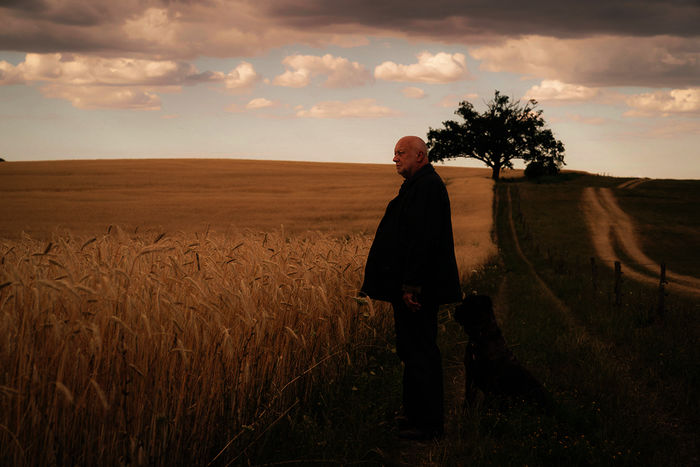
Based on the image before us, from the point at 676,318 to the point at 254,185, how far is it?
41027mm

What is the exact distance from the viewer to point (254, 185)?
4806 centimetres

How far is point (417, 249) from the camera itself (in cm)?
443

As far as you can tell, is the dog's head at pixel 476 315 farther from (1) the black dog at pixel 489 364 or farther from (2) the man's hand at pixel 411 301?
(2) the man's hand at pixel 411 301

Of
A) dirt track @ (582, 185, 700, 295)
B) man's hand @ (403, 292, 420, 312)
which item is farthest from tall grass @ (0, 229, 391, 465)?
dirt track @ (582, 185, 700, 295)

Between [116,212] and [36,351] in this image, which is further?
[116,212]

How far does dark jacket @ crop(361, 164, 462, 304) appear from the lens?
445cm

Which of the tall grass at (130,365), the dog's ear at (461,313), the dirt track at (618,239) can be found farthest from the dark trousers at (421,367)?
the dirt track at (618,239)

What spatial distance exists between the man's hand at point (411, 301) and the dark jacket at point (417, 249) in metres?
0.04

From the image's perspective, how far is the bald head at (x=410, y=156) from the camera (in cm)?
481

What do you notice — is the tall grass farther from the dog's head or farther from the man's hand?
the dog's head

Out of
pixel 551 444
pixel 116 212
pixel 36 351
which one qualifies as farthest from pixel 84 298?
pixel 116 212

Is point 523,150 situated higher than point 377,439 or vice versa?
point 523,150

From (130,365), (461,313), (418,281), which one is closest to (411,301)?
(418,281)

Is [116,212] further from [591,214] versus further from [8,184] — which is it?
[591,214]
